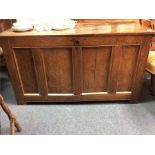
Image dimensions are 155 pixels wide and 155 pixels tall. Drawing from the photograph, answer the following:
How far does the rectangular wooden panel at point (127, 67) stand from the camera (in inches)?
58.9

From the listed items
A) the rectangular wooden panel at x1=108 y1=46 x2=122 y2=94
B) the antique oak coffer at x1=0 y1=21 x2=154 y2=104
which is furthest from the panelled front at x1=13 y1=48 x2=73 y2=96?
the rectangular wooden panel at x1=108 y1=46 x2=122 y2=94

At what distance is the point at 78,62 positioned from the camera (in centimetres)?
153

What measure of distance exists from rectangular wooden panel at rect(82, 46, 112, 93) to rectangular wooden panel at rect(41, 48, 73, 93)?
135mm

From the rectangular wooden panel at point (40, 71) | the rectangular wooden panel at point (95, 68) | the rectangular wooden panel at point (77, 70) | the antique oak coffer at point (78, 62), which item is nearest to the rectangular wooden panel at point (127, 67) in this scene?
the antique oak coffer at point (78, 62)

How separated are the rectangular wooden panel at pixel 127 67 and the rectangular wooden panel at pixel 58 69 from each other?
45 cm

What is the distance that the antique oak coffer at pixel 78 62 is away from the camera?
1432 millimetres

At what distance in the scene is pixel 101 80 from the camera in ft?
5.39

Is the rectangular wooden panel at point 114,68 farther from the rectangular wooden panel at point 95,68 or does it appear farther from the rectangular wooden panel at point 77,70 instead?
the rectangular wooden panel at point 77,70

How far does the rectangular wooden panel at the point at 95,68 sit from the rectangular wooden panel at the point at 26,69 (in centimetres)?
46

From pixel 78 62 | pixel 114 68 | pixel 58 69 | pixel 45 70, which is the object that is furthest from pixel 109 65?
pixel 45 70

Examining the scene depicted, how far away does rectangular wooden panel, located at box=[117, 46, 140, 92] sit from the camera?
150 centimetres

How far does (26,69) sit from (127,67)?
0.88 m

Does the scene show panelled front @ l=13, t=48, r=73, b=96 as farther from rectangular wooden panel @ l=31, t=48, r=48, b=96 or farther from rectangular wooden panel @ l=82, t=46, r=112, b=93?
rectangular wooden panel @ l=82, t=46, r=112, b=93

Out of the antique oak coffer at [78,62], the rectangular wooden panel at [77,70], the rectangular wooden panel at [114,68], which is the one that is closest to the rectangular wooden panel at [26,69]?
the antique oak coffer at [78,62]
